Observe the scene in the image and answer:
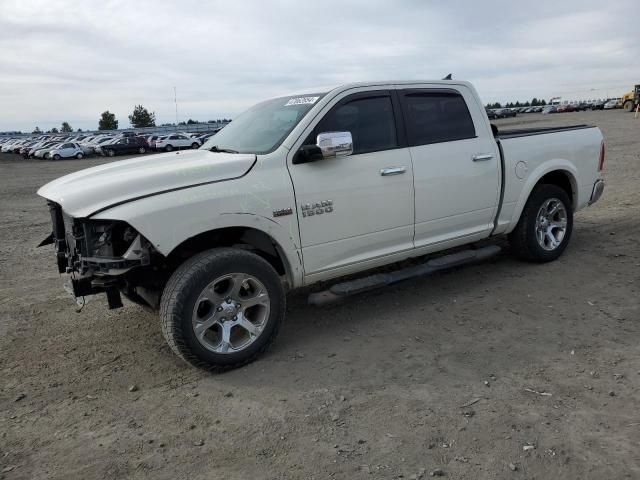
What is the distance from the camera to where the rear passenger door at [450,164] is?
4.75 metres

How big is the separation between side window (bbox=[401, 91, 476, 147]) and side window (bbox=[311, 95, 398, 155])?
20 cm

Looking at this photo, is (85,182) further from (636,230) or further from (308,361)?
(636,230)

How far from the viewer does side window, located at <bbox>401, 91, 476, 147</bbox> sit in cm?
479

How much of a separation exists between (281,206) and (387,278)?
4.04ft

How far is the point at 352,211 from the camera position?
4.30 m

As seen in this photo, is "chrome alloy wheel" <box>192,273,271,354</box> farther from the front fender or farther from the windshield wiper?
the windshield wiper

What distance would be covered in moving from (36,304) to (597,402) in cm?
501

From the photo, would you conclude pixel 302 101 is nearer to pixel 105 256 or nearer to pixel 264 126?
pixel 264 126

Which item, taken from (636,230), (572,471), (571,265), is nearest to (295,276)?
(572,471)

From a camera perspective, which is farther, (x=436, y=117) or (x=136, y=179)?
(x=436, y=117)

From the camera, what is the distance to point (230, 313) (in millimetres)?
3875

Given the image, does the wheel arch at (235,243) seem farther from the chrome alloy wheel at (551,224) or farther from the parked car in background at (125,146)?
the parked car in background at (125,146)

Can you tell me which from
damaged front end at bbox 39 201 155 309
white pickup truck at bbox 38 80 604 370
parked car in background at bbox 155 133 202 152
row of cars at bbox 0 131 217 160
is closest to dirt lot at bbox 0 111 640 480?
white pickup truck at bbox 38 80 604 370

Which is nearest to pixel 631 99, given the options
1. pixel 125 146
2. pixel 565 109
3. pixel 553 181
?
pixel 565 109
